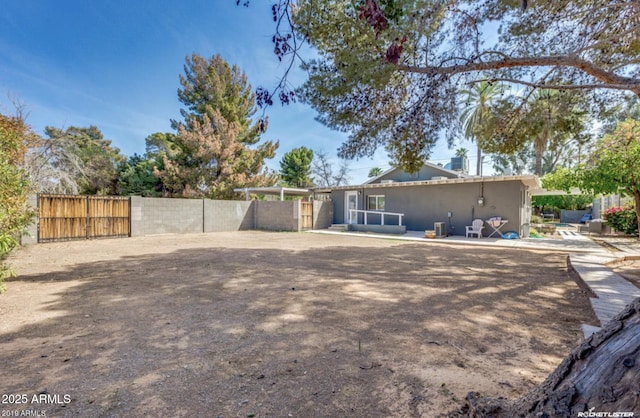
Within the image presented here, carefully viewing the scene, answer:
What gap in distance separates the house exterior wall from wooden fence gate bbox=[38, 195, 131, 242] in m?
11.5

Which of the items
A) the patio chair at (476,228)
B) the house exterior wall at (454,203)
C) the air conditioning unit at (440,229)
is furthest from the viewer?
the air conditioning unit at (440,229)

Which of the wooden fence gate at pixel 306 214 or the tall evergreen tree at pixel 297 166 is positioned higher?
the tall evergreen tree at pixel 297 166

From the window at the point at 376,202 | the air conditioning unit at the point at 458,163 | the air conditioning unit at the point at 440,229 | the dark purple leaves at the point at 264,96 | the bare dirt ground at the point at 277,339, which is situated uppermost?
the air conditioning unit at the point at 458,163

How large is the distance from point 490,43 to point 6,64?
1449 centimetres

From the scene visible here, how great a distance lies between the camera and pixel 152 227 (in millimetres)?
13164

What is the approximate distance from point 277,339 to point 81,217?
39.0 feet

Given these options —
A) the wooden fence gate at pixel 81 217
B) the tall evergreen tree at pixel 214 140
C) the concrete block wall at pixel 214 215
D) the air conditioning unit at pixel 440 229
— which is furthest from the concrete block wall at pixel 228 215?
the air conditioning unit at pixel 440 229

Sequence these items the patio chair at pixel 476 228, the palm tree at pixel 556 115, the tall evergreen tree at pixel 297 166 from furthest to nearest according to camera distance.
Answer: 1. the tall evergreen tree at pixel 297 166
2. the patio chair at pixel 476 228
3. the palm tree at pixel 556 115

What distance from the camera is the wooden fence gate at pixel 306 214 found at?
15.8 metres

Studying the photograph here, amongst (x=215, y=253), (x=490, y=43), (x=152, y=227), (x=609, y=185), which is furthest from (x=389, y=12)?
(x=152, y=227)

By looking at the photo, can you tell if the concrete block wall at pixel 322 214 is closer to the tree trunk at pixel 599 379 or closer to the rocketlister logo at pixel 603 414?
the tree trunk at pixel 599 379

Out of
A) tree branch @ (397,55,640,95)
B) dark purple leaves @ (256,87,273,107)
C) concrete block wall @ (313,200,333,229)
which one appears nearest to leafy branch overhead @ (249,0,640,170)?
tree branch @ (397,55,640,95)

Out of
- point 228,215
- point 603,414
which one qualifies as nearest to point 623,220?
point 603,414

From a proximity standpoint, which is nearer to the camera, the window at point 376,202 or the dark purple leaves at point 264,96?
the dark purple leaves at point 264,96
